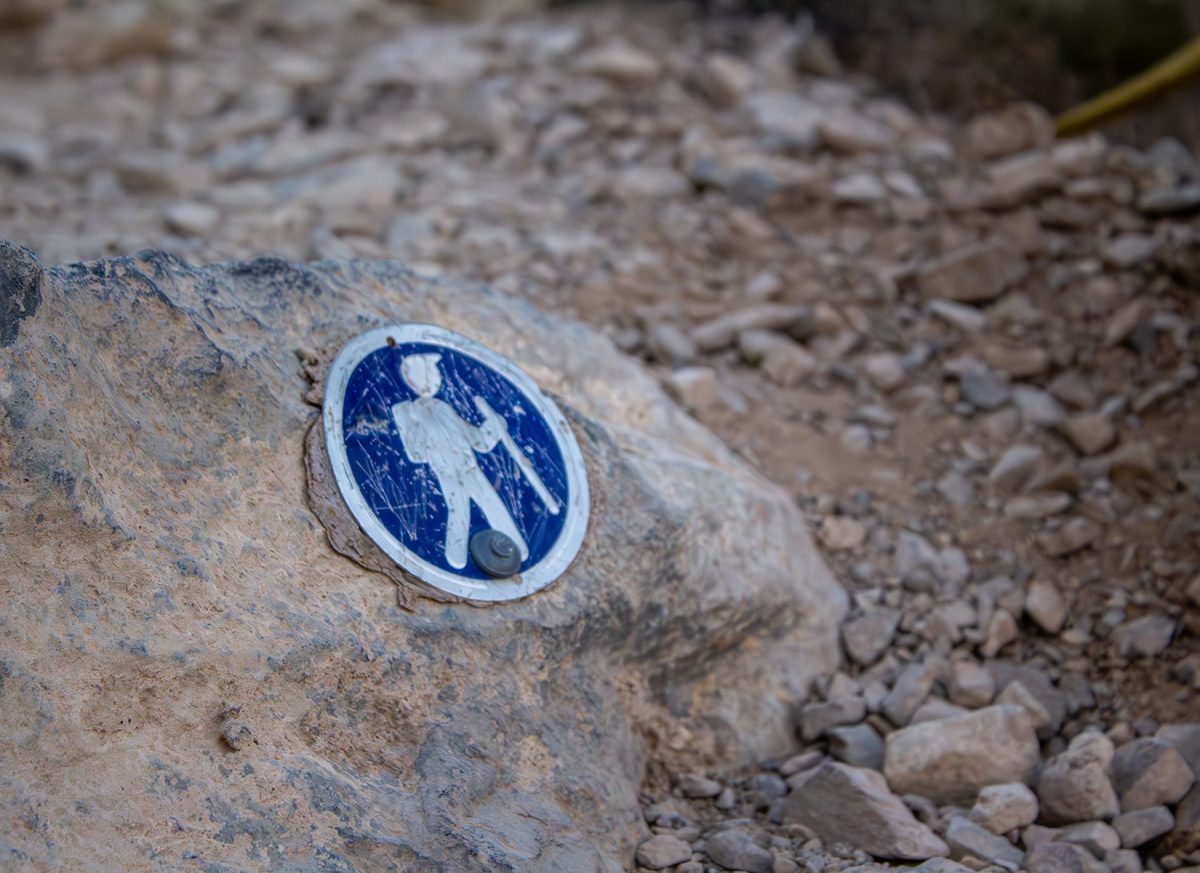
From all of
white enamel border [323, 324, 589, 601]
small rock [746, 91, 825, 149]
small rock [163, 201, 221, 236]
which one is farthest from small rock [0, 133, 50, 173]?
white enamel border [323, 324, 589, 601]

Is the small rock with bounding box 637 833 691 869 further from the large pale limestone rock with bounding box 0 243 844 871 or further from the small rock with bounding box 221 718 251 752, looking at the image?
the small rock with bounding box 221 718 251 752

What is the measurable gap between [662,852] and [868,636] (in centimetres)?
68

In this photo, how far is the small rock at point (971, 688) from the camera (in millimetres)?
2305

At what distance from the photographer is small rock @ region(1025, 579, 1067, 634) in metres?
2.50

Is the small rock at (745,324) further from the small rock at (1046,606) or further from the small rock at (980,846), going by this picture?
the small rock at (980,846)

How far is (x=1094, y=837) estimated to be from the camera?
198 cm

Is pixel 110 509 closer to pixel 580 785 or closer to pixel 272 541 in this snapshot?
pixel 272 541

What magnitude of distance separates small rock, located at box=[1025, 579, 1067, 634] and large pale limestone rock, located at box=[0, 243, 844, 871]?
2.03ft

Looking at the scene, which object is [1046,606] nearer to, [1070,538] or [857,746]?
[1070,538]

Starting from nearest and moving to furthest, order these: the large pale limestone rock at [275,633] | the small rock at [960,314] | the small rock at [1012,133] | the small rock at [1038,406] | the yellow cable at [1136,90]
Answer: the large pale limestone rock at [275,633]
the small rock at [1038,406]
the small rock at [960,314]
the yellow cable at [1136,90]
the small rock at [1012,133]

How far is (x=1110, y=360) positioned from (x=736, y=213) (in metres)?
1.12

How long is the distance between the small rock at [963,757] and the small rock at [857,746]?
4 cm

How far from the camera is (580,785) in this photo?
6.28ft

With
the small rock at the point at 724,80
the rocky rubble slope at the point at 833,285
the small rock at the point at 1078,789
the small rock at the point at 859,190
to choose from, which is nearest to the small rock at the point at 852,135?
the rocky rubble slope at the point at 833,285
